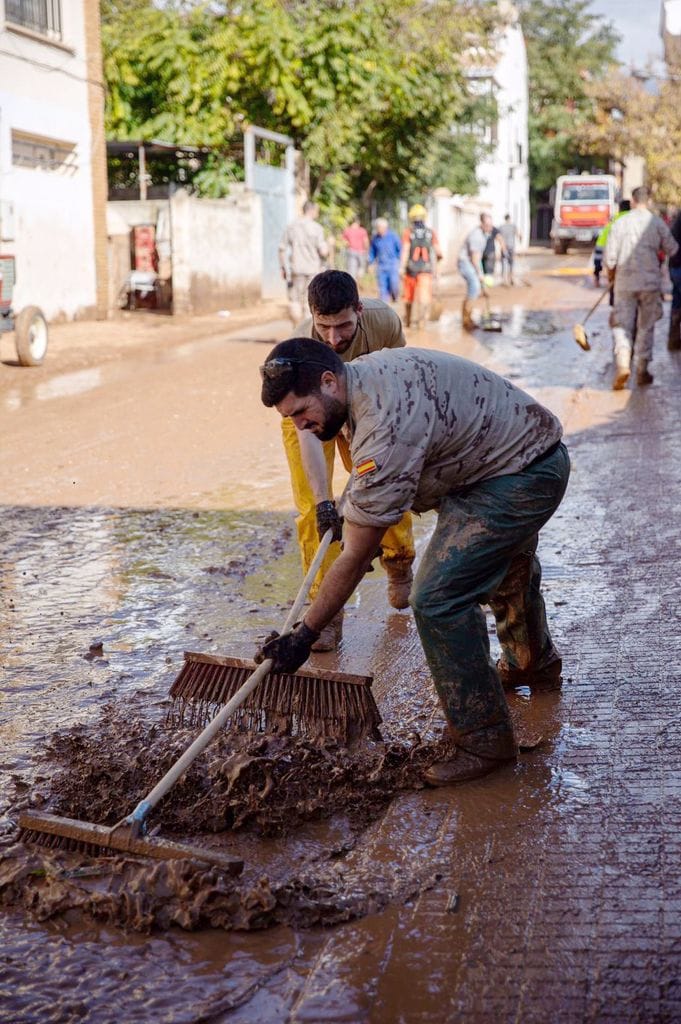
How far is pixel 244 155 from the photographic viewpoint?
27328mm

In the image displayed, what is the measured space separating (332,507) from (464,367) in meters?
0.87

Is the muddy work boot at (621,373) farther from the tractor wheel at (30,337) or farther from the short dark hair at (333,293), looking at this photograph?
the short dark hair at (333,293)

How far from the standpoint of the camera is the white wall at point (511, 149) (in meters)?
53.4

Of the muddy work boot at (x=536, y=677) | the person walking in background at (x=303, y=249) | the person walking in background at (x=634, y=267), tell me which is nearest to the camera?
the muddy work boot at (x=536, y=677)

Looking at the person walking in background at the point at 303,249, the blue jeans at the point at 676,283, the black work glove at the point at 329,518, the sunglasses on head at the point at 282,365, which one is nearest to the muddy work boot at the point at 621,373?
the blue jeans at the point at 676,283

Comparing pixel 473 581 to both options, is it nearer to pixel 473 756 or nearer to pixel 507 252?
pixel 473 756

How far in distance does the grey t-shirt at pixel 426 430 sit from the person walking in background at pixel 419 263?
596 inches

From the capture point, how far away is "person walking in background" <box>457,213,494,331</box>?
19.4 metres

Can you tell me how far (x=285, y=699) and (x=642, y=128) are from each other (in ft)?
161

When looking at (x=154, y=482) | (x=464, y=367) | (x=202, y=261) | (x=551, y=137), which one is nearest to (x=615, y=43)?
(x=551, y=137)

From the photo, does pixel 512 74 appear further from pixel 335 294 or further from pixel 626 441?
pixel 335 294

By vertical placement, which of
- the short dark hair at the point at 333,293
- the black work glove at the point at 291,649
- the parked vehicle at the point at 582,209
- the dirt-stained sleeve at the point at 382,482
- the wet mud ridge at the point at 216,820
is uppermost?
the parked vehicle at the point at 582,209

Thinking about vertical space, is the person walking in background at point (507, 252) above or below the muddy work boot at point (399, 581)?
above

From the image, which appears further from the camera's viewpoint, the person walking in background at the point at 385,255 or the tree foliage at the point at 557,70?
the tree foliage at the point at 557,70
